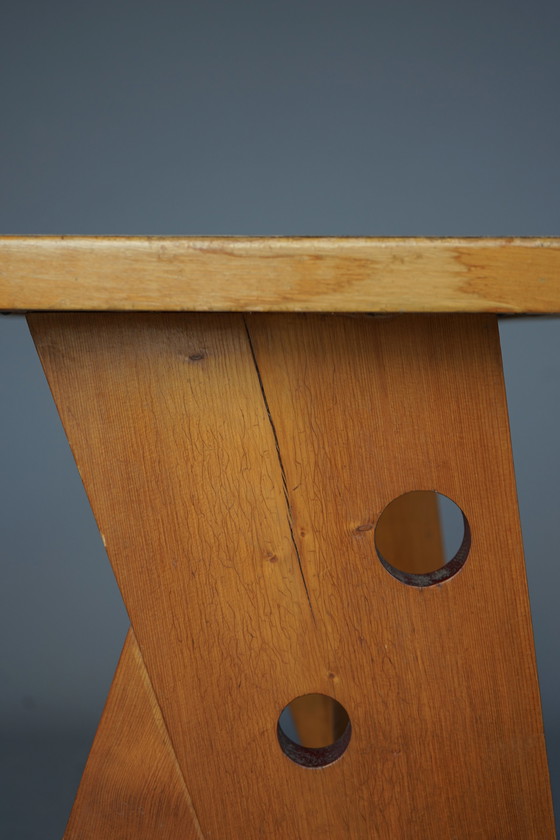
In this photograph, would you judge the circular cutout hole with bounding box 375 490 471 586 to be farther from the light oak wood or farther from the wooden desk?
the light oak wood

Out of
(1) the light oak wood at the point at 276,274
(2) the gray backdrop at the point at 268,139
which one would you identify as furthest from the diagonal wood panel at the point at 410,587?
(2) the gray backdrop at the point at 268,139

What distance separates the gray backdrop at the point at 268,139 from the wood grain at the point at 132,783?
124 centimetres

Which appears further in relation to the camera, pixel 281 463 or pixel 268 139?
pixel 268 139

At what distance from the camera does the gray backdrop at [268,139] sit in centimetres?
220

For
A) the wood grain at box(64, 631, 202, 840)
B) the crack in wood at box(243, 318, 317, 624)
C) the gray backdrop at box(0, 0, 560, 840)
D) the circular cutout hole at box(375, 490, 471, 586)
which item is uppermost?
the gray backdrop at box(0, 0, 560, 840)

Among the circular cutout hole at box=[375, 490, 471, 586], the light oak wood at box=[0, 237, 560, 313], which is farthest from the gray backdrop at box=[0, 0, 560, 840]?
the light oak wood at box=[0, 237, 560, 313]

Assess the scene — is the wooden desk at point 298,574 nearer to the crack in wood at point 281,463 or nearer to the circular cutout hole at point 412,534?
the crack in wood at point 281,463

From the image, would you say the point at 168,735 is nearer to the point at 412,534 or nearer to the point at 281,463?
the point at 281,463

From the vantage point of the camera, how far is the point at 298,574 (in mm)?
819

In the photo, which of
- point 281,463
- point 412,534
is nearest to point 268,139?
point 412,534

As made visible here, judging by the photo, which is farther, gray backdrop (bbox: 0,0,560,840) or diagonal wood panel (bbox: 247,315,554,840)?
gray backdrop (bbox: 0,0,560,840)

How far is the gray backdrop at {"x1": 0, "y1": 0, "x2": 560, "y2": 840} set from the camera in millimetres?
2195

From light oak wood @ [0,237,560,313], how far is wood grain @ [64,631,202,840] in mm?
396

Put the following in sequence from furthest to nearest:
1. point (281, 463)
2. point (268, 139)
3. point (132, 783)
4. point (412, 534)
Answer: point (268, 139) < point (412, 534) < point (132, 783) < point (281, 463)
